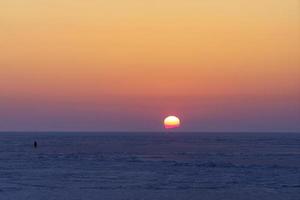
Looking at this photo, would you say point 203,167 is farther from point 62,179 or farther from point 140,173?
point 62,179

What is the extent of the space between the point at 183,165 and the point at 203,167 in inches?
88.4

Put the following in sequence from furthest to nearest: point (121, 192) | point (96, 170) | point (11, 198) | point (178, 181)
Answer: point (96, 170) → point (178, 181) → point (121, 192) → point (11, 198)

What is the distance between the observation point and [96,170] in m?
38.3

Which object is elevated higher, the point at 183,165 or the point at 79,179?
the point at 183,165

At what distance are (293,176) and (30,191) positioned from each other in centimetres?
1616

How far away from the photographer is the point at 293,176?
35094mm

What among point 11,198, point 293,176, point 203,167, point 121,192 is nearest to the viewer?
point 11,198

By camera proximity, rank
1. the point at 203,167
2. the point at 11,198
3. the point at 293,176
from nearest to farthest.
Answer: the point at 11,198
the point at 293,176
the point at 203,167

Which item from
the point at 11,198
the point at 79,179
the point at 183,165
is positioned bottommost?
the point at 11,198

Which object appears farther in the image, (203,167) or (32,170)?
(203,167)

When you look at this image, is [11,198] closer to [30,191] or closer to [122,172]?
[30,191]

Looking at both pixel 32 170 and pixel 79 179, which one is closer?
pixel 79 179

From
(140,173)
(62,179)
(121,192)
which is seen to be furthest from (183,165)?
(121,192)

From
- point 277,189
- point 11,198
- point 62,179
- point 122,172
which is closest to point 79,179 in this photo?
point 62,179
